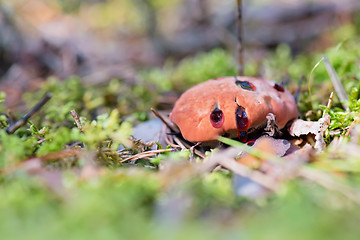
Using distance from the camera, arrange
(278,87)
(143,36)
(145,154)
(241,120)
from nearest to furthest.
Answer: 1. (241,120)
2. (145,154)
3. (278,87)
4. (143,36)

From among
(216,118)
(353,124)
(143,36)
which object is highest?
(216,118)

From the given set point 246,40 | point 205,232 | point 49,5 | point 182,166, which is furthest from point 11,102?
point 49,5

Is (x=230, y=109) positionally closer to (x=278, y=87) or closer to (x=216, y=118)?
(x=216, y=118)

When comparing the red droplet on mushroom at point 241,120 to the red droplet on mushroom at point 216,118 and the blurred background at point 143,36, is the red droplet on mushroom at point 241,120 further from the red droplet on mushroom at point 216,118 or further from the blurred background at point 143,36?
the blurred background at point 143,36

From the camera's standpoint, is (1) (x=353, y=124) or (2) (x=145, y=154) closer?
(1) (x=353, y=124)

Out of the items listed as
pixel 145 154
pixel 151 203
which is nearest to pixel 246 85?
pixel 145 154

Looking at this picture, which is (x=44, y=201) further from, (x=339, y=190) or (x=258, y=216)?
(x=339, y=190)

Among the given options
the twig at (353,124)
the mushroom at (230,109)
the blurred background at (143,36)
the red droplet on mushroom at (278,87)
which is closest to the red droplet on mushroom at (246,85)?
the mushroom at (230,109)
